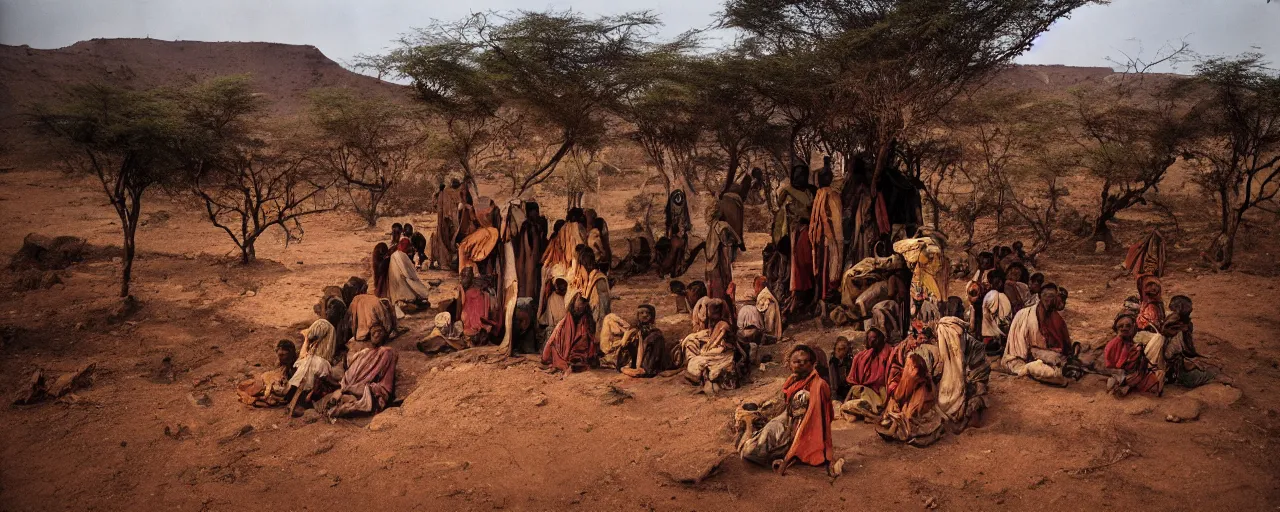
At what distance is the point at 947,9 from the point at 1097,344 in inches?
205

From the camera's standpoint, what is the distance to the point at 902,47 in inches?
469

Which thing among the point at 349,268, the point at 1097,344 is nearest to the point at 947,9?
the point at 1097,344

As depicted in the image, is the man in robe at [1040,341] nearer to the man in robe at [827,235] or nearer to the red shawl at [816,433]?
the man in robe at [827,235]

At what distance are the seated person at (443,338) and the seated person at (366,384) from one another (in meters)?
1.36

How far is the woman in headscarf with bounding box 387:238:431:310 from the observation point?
11.7 metres

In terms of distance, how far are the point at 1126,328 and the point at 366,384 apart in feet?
24.2

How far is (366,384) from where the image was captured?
8008 millimetres

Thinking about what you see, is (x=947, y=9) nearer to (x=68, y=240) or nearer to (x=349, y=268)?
(x=349, y=268)

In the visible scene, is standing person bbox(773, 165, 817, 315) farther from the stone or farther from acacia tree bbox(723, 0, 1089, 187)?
the stone

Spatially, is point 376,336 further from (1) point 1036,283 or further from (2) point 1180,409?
(2) point 1180,409

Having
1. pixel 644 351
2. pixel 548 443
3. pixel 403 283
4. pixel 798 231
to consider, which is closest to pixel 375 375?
pixel 548 443

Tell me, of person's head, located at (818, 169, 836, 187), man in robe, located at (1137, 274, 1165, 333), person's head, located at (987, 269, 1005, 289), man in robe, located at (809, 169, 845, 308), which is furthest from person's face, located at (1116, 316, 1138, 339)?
person's head, located at (818, 169, 836, 187)

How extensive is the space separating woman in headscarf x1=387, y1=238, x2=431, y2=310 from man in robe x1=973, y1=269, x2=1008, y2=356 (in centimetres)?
777

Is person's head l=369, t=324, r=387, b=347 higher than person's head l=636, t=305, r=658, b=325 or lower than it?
lower
